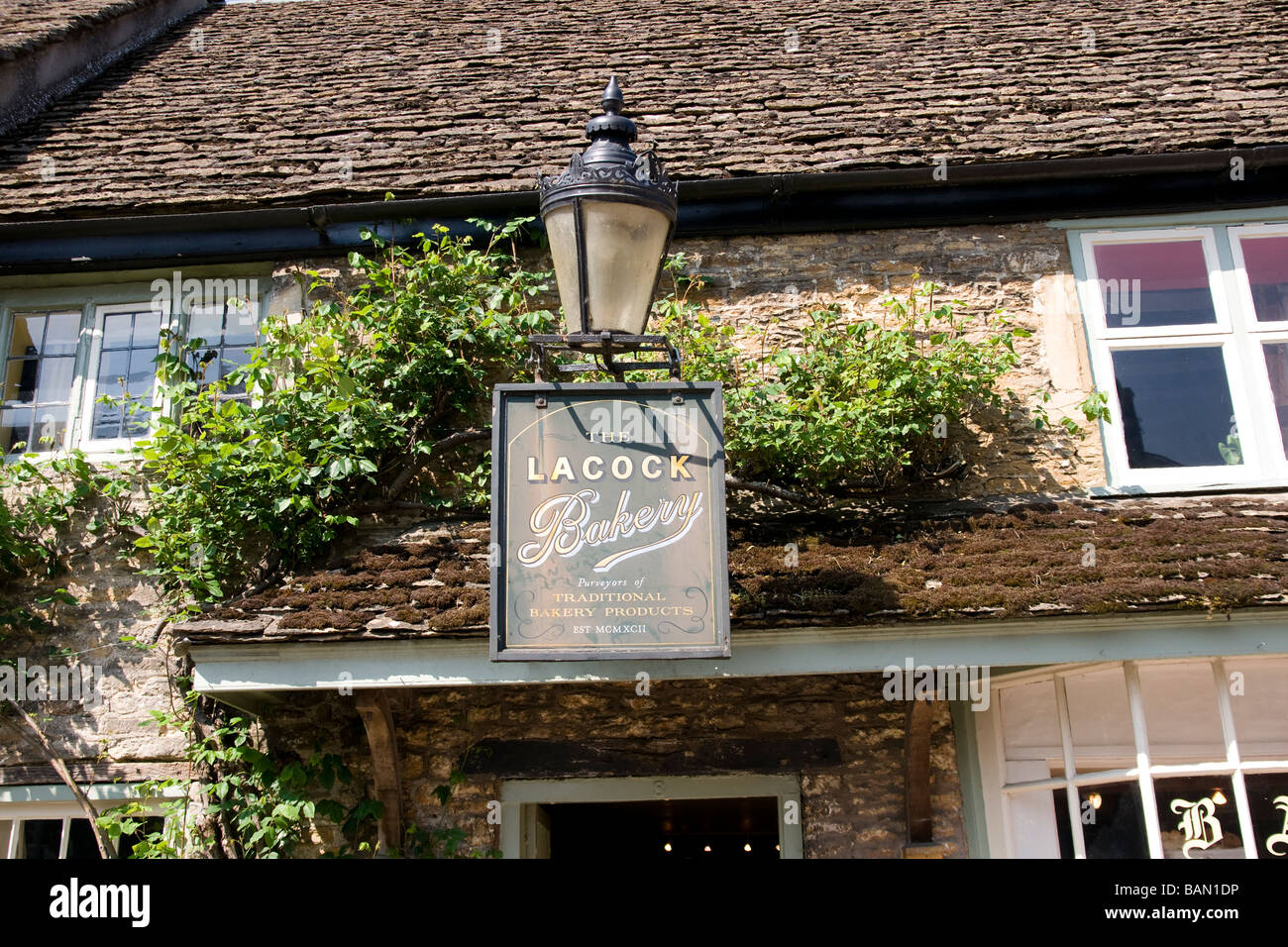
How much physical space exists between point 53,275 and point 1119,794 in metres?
6.45

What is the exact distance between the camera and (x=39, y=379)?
639cm

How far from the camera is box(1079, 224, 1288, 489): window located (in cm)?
570

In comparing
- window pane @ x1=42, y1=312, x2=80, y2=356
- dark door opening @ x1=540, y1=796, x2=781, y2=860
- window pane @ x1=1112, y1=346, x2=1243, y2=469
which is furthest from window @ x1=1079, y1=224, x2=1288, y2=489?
window pane @ x1=42, y1=312, x2=80, y2=356

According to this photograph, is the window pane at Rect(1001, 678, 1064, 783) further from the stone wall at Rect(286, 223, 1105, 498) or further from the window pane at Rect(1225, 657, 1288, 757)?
the stone wall at Rect(286, 223, 1105, 498)

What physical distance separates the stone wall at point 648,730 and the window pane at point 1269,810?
49.6 inches

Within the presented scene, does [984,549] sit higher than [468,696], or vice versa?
[984,549]

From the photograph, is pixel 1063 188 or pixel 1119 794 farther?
pixel 1063 188

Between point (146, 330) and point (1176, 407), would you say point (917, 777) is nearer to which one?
point (1176, 407)

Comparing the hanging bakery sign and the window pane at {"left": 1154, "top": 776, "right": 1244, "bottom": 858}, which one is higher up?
the hanging bakery sign

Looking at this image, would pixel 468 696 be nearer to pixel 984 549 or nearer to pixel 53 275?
pixel 984 549

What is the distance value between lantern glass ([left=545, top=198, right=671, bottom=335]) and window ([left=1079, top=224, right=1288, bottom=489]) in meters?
3.08

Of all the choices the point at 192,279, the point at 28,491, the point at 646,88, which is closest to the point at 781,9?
the point at 646,88

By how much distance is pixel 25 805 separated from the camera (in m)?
5.56

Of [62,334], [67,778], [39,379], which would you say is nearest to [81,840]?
[67,778]
